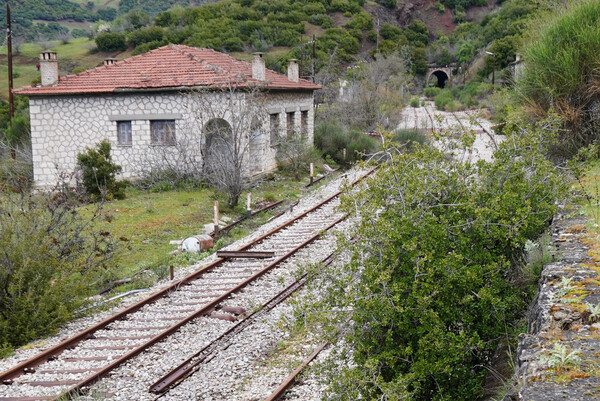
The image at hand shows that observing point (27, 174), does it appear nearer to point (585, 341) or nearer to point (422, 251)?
point (422, 251)

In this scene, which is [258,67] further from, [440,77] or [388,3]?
[388,3]

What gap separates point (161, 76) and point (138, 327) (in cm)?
1517

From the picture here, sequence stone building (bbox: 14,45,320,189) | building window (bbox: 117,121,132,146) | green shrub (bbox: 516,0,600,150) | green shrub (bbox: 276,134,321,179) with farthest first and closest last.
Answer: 1. green shrub (bbox: 276,134,321,179)
2. building window (bbox: 117,121,132,146)
3. stone building (bbox: 14,45,320,189)
4. green shrub (bbox: 516,0,600,150)

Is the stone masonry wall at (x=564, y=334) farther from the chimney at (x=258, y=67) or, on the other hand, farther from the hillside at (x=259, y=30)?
the hillside at (x=259, y=30)

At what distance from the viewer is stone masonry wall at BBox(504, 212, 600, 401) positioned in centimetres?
348

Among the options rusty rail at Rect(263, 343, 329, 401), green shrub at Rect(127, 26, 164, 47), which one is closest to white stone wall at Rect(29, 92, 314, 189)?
rusty rail at Rect(263, 343, 329, 401)

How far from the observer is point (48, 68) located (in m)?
22.1

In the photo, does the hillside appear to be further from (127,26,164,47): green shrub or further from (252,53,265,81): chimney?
(252,53,265,81): chimney

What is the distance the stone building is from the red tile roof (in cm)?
4

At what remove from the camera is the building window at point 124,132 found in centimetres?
2172

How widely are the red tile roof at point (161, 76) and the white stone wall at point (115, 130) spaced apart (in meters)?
0.40

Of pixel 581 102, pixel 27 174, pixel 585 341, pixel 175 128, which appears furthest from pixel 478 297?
pixel 27 174

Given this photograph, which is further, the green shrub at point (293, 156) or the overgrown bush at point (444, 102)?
the overgrown bush at point (444, 102)

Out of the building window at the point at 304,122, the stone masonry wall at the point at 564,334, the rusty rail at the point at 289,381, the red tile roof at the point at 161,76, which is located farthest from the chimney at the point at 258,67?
the stone masonry wall at the point at 564,334
